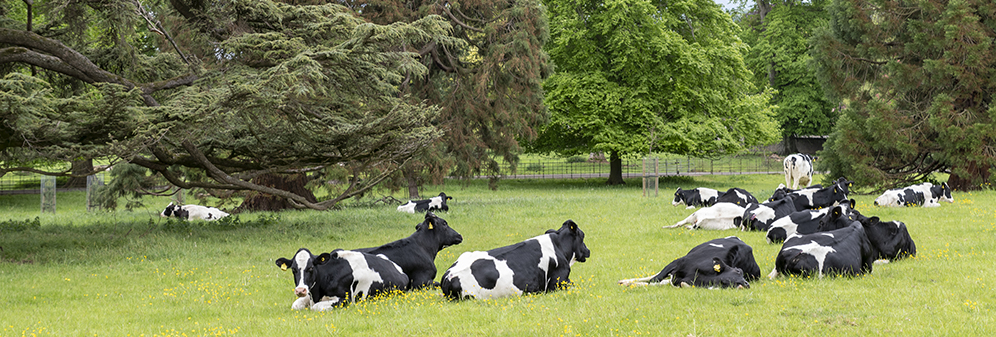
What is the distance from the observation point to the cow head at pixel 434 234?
816cm

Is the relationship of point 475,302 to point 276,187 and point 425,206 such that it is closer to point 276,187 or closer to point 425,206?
point 425,206

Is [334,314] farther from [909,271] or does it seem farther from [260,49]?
[260,49]

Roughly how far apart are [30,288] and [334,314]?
4.83 m

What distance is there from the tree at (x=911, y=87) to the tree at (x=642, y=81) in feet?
29.0

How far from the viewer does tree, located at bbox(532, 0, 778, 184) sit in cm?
3184

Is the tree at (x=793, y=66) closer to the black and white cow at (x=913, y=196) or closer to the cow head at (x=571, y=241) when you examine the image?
the black and white cow at (x=913, y=196)

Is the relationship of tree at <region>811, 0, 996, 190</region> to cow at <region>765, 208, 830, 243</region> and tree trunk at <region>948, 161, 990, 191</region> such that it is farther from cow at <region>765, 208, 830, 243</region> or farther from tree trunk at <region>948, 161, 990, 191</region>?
cow at <region>765, 208, 830, 243</region>

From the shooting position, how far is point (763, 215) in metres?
12.9

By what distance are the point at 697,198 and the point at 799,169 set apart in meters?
5.77

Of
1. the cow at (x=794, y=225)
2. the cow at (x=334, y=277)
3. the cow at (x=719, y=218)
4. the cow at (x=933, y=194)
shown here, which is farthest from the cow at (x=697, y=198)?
the cow at (x=334, y=277)

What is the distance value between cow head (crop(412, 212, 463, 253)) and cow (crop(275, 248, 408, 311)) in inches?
36.6

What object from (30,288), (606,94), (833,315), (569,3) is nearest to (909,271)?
(833,315)

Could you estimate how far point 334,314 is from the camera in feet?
21.4

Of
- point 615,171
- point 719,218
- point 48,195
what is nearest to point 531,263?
Answer: point 719,218
